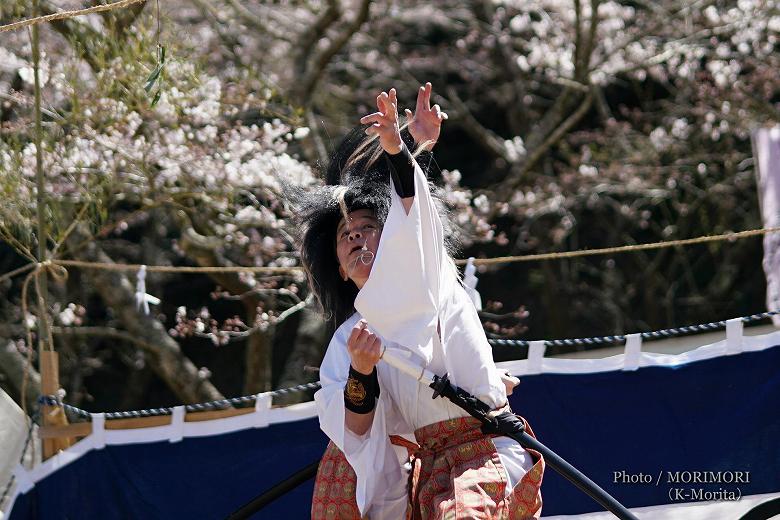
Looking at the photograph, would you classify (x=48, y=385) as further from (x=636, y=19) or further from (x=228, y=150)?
(x=636, y=19)

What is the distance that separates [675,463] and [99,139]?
7.85ft

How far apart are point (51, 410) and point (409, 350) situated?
1565mm

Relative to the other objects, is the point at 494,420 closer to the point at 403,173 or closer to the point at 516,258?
the point at 403,173

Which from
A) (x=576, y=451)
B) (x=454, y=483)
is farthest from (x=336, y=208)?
(x=576, y=451)

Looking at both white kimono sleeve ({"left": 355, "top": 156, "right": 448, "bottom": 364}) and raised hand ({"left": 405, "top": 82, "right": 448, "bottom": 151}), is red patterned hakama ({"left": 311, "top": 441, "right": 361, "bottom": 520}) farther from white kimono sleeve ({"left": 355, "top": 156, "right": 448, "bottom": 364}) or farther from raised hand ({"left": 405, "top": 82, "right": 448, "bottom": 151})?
raised hand ({"left": 405, "top": 82, "right": 448, "bottom": 151})

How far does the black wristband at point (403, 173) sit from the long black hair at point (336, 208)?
0.29 m

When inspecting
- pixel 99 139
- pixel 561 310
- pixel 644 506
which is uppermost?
pixel 99 139

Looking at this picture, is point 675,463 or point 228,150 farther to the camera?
point 228,150

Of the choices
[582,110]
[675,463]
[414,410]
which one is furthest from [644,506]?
[582,110]

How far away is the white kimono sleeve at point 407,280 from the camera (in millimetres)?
2219

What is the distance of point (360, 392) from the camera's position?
2.36m

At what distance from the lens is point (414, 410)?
2.43 meters

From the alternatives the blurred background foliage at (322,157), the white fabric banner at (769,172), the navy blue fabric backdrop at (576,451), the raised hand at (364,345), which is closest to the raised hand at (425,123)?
the raised hand at (364,345)

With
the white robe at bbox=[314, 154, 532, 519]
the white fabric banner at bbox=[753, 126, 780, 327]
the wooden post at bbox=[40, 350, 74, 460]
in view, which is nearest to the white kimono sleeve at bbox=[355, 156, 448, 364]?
the white robe at bbox=[314, 154, 532, 519]
